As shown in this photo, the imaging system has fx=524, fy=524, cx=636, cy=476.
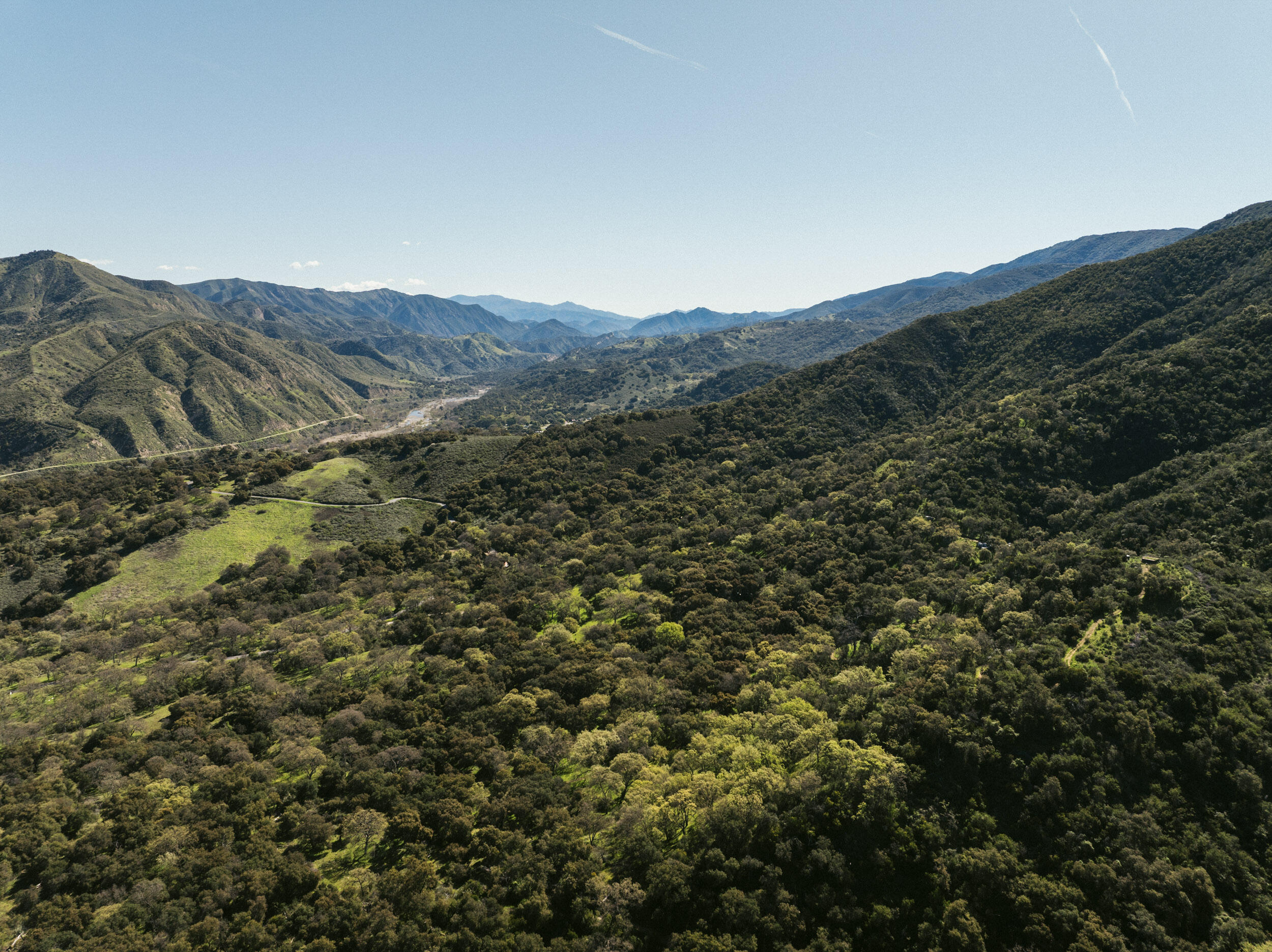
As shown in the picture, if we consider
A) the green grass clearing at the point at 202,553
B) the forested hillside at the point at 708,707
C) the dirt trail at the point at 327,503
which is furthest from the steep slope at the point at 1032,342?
the green grass clearing at the point at 202,553

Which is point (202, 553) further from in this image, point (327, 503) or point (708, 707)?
point (708, 707)

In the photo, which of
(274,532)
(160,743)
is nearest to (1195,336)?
(160,743)

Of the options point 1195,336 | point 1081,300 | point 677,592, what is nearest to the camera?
point 677,592

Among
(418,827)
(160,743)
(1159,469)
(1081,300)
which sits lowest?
(418,827)

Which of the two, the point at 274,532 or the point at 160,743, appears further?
the point at 274,532

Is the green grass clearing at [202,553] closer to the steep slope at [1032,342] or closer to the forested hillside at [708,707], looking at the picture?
the forested hillside at [708,707]

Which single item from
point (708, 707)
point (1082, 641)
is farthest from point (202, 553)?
point (1082, 641)

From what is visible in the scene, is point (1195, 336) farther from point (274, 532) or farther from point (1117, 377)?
point (274, 532)
